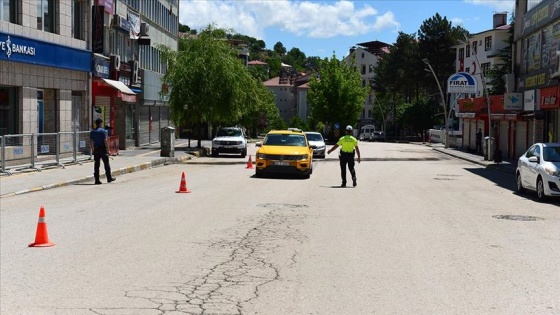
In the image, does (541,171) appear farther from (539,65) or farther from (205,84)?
(205,84)

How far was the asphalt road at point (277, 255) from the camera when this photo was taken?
23.5ft

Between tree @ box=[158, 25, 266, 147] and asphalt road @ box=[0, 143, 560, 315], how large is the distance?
2645cm

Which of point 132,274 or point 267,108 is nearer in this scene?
point 132,274

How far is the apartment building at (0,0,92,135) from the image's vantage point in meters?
26.3

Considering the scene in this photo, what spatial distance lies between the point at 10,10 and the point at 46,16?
11.9ft

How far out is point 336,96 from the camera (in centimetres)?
9831

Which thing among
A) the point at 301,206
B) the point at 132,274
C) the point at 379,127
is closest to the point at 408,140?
the point at 379,127

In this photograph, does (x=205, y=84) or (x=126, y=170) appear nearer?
(x=126, y=170)

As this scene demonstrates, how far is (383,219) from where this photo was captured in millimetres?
13852

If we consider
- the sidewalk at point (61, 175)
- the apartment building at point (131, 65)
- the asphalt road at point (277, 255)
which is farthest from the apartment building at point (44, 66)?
the asphalt road at point (277, 255)

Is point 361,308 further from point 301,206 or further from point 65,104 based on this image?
point 65,104

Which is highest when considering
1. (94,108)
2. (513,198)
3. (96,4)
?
(96,4)

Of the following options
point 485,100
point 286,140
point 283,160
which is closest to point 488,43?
point 485,100

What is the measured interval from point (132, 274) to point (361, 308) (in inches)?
111
